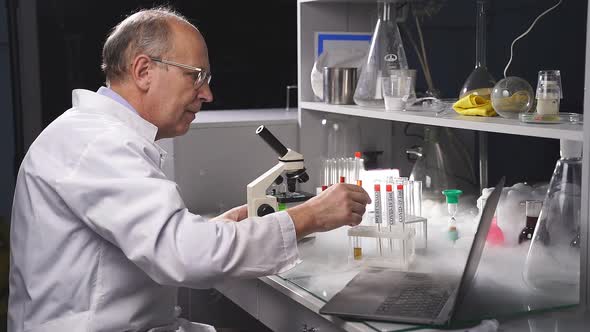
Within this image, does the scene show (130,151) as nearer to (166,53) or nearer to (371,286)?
(166,53)

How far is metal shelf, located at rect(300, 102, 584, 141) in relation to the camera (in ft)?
4.60

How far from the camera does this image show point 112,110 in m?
1.49

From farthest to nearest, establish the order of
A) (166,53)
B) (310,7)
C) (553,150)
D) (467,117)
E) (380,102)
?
(310,7), (380,102), (553,150), (467,117), (166,53)

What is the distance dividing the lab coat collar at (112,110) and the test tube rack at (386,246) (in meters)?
0.53

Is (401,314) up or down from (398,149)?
down

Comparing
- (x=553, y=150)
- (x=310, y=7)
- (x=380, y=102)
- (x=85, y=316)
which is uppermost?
(x=310, y=7)

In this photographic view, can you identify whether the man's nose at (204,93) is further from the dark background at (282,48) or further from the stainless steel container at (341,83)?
the dark background at (282,48)

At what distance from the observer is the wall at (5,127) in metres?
3.35

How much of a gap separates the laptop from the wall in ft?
7.94

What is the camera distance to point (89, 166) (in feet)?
4.33

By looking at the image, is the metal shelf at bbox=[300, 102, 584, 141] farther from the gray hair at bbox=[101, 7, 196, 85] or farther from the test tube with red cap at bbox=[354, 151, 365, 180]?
the gray hair at bbox=[101, 7, 196, 85]

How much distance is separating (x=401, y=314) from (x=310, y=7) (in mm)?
1432

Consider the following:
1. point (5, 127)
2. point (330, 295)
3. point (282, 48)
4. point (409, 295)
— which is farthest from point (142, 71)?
point (5, 127)

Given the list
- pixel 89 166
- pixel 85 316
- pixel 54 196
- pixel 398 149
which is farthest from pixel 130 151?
pixel 398 149
